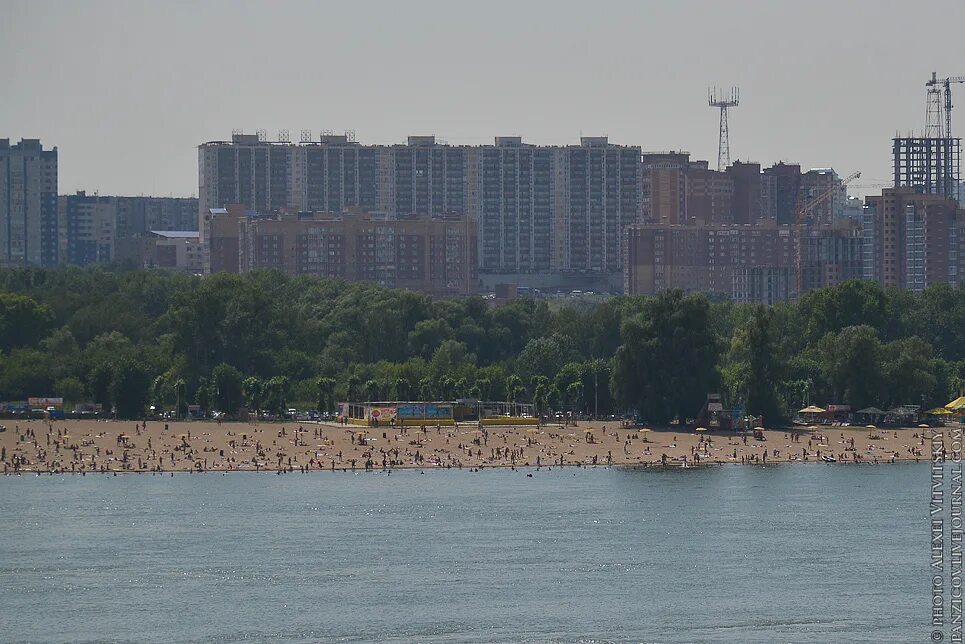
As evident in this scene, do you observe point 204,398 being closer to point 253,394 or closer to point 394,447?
point 253,394

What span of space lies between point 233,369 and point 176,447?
70.5 feet

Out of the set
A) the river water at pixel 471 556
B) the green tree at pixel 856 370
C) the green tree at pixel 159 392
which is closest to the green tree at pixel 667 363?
the green tree at pixel 856 370

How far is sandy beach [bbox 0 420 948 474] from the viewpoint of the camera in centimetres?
10444

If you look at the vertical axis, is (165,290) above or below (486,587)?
above

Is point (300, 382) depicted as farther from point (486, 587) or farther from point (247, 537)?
point (486, 587)

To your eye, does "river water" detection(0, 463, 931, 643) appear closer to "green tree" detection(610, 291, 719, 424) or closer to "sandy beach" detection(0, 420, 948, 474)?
"sandy beach" detection(0, 420, 948, 474)

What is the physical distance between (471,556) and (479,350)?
250 feet

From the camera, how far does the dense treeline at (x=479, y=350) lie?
4675 inches

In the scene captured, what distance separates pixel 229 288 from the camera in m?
140

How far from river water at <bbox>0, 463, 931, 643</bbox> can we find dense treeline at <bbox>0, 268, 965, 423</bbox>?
14994 millimetres

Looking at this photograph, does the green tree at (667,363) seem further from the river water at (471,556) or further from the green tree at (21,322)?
the green tree at (21,322)

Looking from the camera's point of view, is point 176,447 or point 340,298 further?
point 340,298

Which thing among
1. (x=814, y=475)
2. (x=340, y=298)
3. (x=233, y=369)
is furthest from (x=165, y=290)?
(x=814, y=475)

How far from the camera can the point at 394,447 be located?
110 metres
